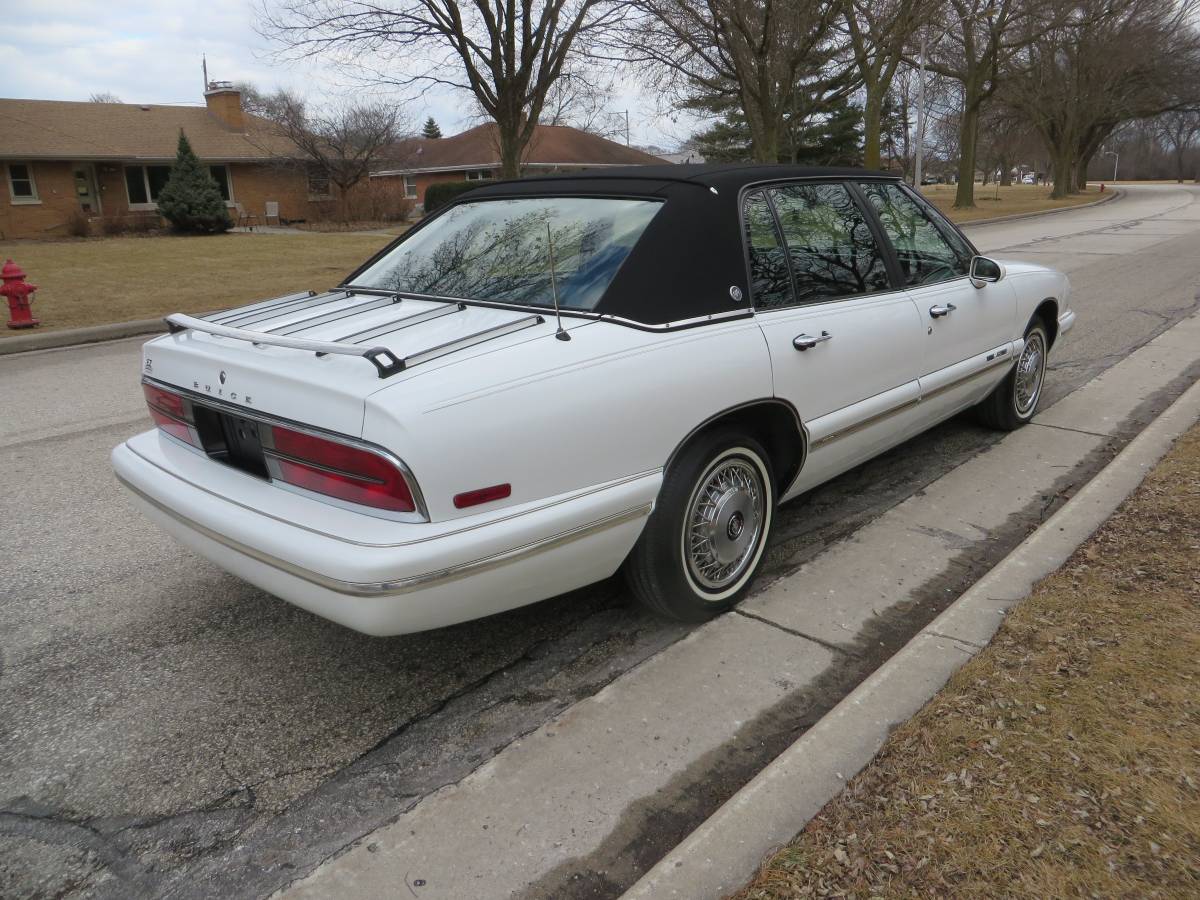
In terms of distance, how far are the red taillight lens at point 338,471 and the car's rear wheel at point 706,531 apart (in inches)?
36.7

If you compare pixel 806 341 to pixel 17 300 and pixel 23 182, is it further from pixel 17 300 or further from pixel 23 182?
pixel 23 182

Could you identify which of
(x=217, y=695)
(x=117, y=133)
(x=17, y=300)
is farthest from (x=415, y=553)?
(x=117, y=133)

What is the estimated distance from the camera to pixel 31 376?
324 inches

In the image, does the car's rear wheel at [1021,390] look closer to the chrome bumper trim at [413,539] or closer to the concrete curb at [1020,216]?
the chrome bumper trim at [413,539]

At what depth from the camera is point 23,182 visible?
2953 cm

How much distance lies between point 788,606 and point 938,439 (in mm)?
2548

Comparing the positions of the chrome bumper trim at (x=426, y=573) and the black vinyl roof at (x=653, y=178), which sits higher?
the black vinyl roof at (x=653, y=178)

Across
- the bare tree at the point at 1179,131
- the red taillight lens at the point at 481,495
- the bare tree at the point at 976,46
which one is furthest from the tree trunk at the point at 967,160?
the bare tree at the point at 1179,131

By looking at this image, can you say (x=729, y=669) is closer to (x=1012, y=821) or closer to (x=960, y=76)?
(x=1012, y=821)

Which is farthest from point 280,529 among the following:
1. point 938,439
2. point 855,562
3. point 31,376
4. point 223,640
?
point 31,376

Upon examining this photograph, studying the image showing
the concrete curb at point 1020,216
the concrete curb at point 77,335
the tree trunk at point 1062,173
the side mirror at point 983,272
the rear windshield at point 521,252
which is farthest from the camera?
the tree trunk at point 1062,173

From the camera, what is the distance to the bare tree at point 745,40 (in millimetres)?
19953

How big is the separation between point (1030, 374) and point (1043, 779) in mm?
3813

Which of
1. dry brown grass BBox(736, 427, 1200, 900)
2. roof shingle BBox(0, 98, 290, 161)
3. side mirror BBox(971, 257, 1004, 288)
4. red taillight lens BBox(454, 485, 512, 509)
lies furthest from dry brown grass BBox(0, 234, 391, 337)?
dry brown grass BBox(736, 427, 1200, 900)
